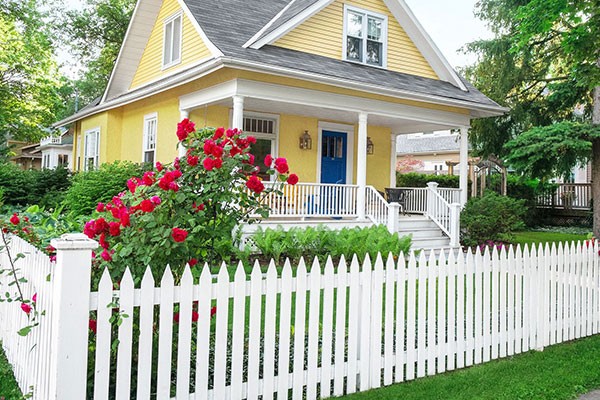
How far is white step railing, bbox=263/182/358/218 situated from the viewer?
36.2ft

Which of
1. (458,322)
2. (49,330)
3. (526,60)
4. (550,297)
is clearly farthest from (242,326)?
(526,60)

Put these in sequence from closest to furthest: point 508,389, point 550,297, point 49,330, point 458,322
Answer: point 49,330 → point 508,389 → point 458,322 → point 550,297

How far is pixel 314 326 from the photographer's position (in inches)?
Result: 146

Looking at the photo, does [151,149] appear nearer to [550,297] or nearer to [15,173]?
[15,173]

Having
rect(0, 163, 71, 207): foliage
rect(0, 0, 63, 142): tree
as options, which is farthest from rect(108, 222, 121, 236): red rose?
rect(0, 0, 63, 142): tree

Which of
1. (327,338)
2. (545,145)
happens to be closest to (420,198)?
(545,145)

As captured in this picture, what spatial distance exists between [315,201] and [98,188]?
4.91m

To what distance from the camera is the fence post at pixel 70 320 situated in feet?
8.95

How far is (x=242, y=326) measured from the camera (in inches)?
132

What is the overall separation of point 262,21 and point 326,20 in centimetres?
168

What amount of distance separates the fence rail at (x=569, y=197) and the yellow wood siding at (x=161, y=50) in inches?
621

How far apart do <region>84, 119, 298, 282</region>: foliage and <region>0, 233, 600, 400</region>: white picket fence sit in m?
0.29

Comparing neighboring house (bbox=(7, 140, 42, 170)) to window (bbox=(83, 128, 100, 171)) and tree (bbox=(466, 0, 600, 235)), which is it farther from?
tree (bbox=(466, 0, 600, 235))

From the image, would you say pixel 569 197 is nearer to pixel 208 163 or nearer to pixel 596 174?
pixel 596 174
